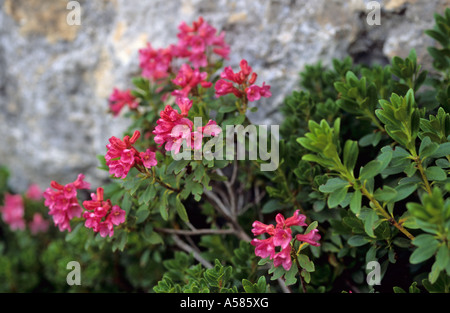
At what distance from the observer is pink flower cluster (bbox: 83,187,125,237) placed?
1824 mm

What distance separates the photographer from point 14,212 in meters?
3.44

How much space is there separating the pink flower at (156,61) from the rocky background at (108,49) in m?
0.48

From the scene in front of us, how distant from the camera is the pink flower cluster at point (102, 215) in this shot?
1.82m

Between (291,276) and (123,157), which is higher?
(123,157)

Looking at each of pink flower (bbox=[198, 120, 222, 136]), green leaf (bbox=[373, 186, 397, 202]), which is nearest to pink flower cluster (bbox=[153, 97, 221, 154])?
pink flower (bbox=[198, 120, 222, 136])

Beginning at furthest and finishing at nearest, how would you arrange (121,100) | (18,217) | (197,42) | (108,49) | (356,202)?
(18,217) < (108,49) < (121,100) < (197,42) < (356,202)

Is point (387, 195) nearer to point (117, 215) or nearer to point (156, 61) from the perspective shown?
point (117, 215)

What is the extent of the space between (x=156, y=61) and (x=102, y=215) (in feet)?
3.39

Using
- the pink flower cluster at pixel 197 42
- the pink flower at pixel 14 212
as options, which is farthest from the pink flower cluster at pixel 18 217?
the pink flower cluster at pixel 197 42

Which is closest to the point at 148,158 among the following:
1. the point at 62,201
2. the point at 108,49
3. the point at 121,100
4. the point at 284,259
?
the point at 62,201

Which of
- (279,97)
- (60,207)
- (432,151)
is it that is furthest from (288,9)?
(60,207)

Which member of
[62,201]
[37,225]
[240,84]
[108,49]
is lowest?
[37,225]
